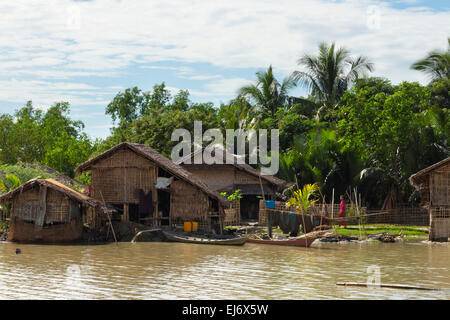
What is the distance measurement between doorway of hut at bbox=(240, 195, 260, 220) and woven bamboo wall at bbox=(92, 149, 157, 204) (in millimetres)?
8020

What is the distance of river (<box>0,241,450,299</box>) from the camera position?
991 centimetres

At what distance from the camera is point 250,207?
26453 millimetres

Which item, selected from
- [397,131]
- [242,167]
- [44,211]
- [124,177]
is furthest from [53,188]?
[397,131]

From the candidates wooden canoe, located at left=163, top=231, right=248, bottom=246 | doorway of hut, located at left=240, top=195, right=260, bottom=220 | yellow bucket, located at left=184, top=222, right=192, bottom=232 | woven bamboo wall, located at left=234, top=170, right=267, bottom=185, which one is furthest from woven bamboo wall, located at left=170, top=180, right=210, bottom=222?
doorway of hut, located at left=240, top=195, right=260, bottom=220

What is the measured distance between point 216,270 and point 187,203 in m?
6.58

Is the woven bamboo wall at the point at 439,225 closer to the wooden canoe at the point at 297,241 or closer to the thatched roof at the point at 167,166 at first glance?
the wooden canoe at the point at 297,241

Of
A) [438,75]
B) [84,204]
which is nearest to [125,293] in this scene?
[84,204]

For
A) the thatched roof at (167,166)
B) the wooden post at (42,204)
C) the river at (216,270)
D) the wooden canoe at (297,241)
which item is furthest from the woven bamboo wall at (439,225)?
the wooden post at (42,204)

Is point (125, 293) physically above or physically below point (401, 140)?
below

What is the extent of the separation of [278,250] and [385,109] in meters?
9.66

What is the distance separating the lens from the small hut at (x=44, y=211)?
56.3 feet

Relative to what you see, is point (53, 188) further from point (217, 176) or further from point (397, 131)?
point (397, 131)

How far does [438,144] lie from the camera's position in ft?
75.9

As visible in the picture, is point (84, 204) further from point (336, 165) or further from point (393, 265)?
point (336, 165)
